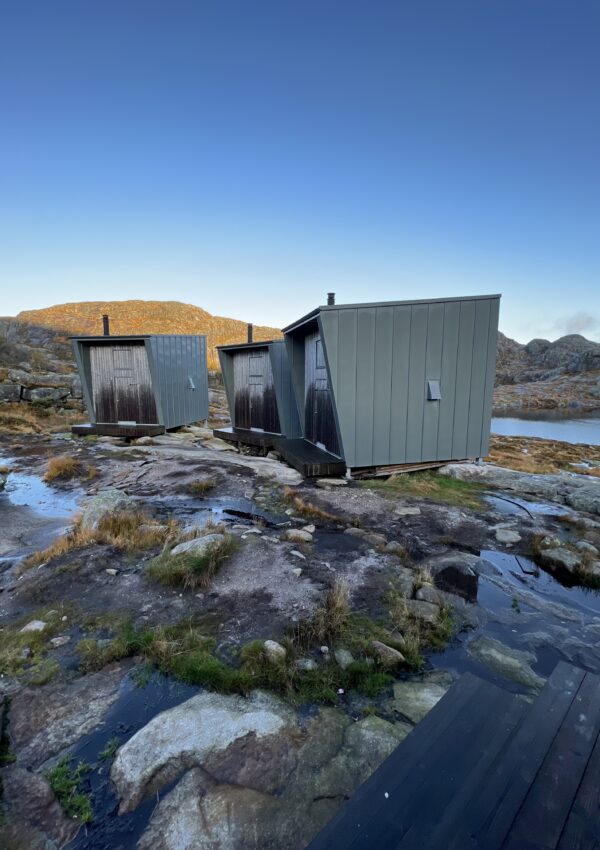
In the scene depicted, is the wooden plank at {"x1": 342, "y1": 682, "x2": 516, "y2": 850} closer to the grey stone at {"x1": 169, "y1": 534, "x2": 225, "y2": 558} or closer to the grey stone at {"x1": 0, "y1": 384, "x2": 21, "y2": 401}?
the grey stone at {"x1": 169, "y1": 534, "x2": 225, "y2": 558}

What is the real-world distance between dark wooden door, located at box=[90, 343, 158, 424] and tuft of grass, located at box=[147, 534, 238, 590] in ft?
29.9

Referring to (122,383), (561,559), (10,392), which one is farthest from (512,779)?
(10,392)

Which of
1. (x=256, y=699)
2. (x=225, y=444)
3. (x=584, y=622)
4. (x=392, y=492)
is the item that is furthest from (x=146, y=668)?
(x=225, y=444)

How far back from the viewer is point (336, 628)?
10.6 feet

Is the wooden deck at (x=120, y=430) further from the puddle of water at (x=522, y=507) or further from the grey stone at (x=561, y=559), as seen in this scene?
the grey stone at (x=561, y=559)

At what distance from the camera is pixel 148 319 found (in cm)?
3738

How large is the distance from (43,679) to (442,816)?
2567 millimetres

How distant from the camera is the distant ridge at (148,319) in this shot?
34.4 m

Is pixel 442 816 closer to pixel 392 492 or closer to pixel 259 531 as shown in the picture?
pixel 259 531

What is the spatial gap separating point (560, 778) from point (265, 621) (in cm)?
222

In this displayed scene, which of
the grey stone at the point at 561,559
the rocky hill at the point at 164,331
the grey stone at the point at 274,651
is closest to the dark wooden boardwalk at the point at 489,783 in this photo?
the grey stone at the point at 274,651

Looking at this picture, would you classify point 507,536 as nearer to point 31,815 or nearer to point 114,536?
point 114,536

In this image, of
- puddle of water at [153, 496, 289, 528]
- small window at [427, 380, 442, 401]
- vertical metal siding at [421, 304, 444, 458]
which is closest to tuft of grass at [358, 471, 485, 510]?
vertical metal siding at [421, 304, 444, 458]

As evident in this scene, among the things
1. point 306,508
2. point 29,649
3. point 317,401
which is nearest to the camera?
point 29,649
